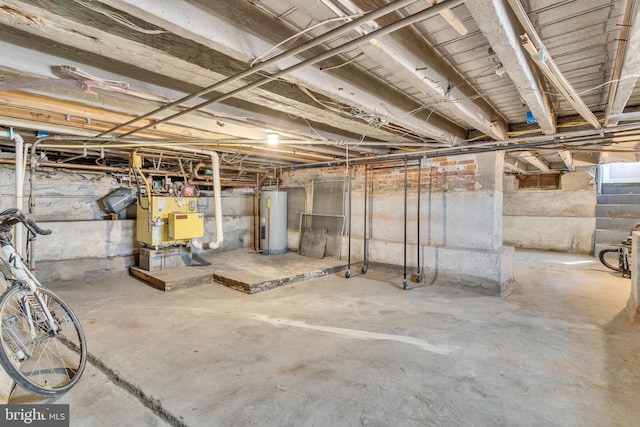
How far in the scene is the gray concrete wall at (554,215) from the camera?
7305 mm

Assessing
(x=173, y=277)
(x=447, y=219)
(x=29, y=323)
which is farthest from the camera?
(x=447, y=219)

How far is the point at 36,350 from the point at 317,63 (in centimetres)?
299

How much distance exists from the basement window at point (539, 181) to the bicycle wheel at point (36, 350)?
982 cm

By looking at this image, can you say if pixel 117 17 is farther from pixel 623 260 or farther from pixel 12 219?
pixel 623 260

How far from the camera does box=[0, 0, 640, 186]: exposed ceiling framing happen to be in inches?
55.3

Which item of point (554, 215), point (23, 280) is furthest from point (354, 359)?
point (554, 215)

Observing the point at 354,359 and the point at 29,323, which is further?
the point at 354,359

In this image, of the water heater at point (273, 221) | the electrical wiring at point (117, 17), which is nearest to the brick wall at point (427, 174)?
the water heater at point (273, 221)

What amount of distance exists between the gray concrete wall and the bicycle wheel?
9194 mm

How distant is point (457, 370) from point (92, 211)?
18.8ft

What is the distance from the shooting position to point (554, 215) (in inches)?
304

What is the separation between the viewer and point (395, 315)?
3209mm

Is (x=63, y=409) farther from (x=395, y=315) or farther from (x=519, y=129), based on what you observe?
(x=519, y=129)

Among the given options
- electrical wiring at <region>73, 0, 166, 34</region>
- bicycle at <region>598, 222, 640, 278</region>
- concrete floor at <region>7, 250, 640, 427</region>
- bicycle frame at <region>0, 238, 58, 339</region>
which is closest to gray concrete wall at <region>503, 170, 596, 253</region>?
bicycle at <region>598, 222, 640, 278</region>
